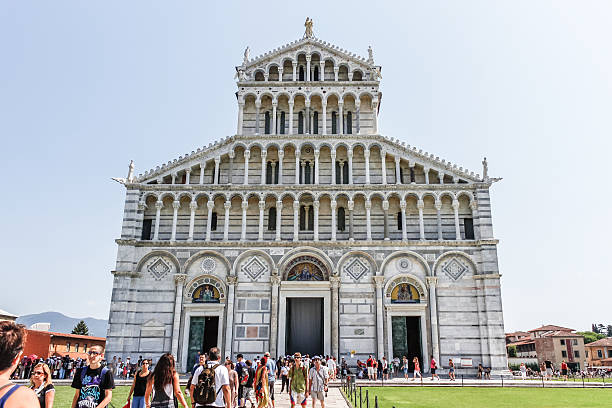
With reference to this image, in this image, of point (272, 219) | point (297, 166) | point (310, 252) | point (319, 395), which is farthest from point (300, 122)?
point (319, 395)

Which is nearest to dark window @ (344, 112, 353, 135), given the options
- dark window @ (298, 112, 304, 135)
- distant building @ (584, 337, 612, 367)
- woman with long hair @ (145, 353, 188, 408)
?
dark window @ (298, 112, 304, 135)

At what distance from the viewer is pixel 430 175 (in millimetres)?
28516

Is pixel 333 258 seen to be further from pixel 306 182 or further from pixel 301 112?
pixel 301 112

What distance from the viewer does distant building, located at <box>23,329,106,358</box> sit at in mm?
34144

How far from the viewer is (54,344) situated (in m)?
37.7

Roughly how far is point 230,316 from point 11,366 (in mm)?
22863

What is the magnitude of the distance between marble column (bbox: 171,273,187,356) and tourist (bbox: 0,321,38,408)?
2297 centimetres

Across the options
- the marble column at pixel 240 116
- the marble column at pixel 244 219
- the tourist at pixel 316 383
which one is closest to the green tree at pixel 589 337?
the marble column at pixel 244 219

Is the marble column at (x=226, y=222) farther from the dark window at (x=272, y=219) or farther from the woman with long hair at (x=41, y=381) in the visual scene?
the woman with long hair at (x=41, y=381)

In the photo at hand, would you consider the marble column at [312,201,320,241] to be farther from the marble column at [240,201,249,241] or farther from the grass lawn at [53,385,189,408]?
the grass lawn at [53,385,189,408]

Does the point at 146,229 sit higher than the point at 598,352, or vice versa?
the point at 146,229

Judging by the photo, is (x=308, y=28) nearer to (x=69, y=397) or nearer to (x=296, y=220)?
(x=296, y=220)

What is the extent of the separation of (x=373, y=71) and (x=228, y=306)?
17011mm

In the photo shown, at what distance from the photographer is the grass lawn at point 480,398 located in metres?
14.8
